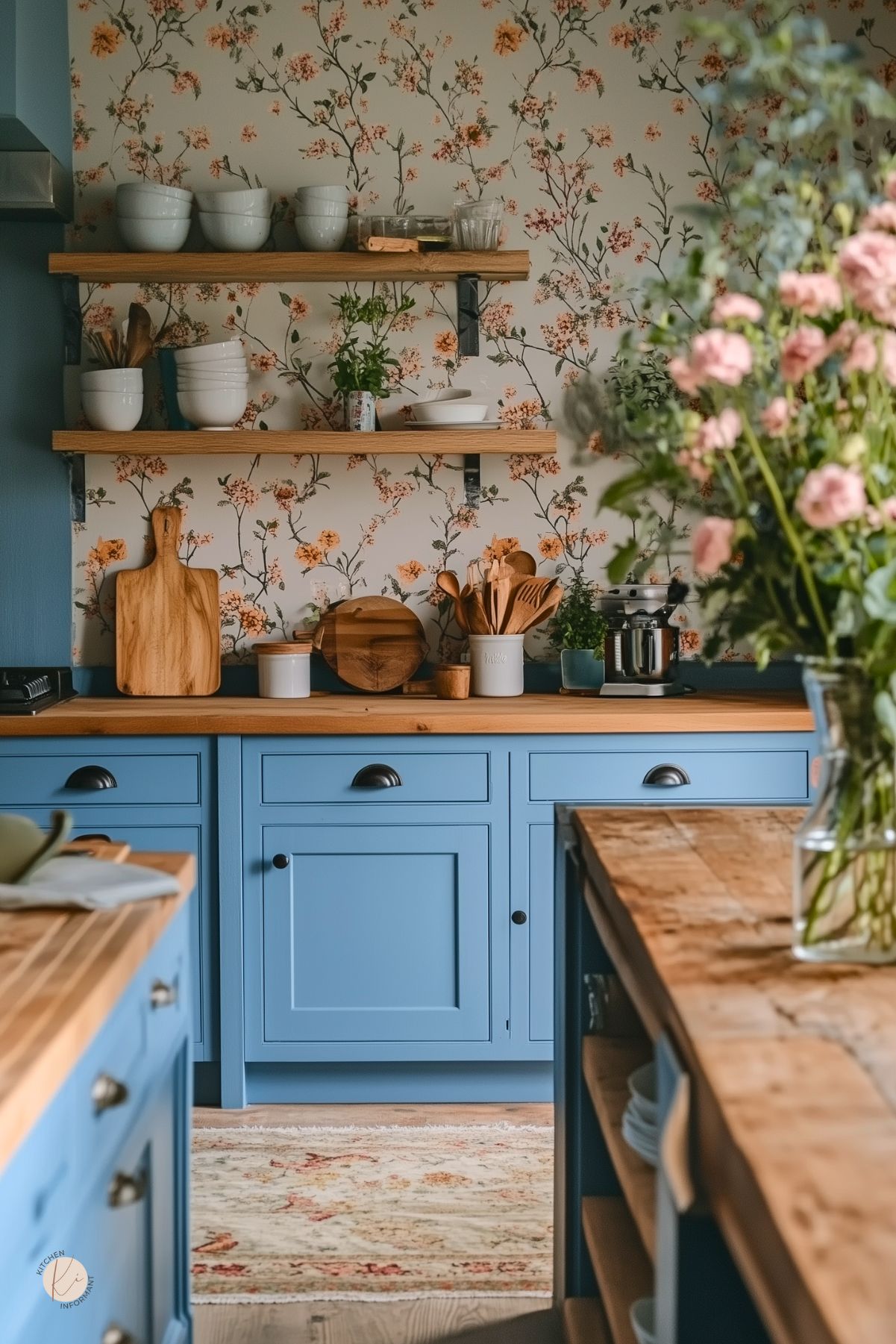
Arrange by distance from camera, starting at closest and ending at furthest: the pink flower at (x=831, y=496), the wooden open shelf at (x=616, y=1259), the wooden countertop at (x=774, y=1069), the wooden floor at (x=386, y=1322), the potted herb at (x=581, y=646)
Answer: the wooden countertop at (x=774, y=1069) → the pink flower at (x=831, y=496) → the wooden open shelf at (x=616, y=1259) → the wooden floor at (x=386, y=1322) → the potted herb at (x=581, y=646)

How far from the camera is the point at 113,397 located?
3.54 metres

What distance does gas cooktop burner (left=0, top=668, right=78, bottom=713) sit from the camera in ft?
10.6

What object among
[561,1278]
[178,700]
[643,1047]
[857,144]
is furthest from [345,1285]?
[857,144]

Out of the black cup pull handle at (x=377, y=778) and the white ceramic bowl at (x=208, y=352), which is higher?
the white ceramic bowl at (x=208, y=352)

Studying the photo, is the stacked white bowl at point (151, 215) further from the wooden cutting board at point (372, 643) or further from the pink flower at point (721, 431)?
the pink flower at point (721, 431)

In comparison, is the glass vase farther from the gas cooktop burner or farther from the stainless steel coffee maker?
the gas cooktop burner

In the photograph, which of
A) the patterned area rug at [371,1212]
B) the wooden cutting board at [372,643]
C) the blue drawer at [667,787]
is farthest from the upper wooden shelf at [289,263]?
the patterned area rug at [371,1212]

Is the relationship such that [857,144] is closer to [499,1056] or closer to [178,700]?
[178,700]

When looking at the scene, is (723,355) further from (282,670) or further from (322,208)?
(322,208)

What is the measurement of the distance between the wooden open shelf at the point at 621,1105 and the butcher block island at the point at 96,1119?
1.80ft

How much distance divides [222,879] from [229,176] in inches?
72.6

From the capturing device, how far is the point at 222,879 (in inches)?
126

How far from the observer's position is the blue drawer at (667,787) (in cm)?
322

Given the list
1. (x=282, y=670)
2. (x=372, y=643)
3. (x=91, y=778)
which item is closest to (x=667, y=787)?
(x=372, y=643)
